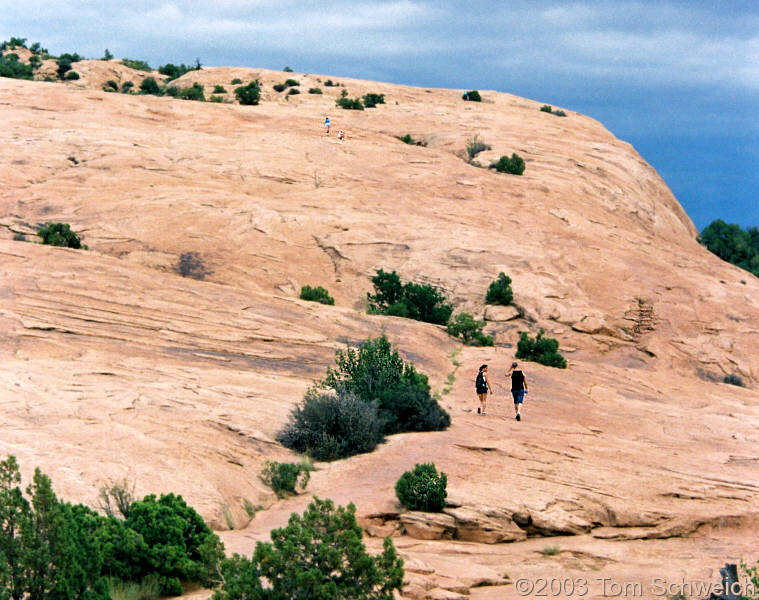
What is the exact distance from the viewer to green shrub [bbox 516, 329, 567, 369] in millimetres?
22958

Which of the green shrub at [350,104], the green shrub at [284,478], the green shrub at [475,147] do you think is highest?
the green shrub at [350,104]

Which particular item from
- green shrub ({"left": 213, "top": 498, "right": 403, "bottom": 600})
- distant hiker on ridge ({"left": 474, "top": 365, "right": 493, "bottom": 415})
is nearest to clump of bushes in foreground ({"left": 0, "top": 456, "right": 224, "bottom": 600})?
green shrub ({"left": 213, "top": 498, "right": 403, "bottom": 600})

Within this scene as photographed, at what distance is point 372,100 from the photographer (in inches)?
1781

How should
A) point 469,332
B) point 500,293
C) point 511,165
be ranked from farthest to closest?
point 511,165 < point 500,293 < point 469,332

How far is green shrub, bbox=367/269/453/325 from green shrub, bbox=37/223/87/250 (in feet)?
29.3

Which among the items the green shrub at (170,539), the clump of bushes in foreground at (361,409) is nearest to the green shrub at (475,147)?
the clump of bushes in foreground at (361,409)

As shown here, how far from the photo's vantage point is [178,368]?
1672 centimetres

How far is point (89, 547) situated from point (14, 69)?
45.2 metres

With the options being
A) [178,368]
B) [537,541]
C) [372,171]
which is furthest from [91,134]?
[537,541]

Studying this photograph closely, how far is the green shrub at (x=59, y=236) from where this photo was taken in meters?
23.6

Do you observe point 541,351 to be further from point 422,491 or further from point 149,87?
point 149,87

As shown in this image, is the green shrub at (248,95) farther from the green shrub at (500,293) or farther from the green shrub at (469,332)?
the green shrub at (469,332)

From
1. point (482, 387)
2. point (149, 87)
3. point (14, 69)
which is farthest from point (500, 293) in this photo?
point (14, 69)

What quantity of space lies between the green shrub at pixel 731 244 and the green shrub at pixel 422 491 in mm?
33212
